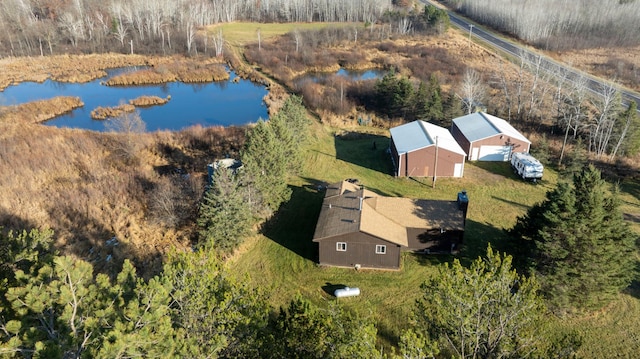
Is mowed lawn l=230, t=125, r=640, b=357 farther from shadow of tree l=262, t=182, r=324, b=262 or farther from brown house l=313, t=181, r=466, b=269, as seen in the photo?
brown house l=313, t=181, r=466, b=269

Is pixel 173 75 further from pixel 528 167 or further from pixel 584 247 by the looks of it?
pixel 584 247

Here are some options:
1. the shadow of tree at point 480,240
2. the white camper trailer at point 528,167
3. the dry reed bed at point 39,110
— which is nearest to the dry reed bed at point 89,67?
the dry reed bed at point 39,110

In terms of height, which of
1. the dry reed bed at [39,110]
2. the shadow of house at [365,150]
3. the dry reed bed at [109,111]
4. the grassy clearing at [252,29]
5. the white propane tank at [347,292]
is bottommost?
the white propane tank at [347,292]

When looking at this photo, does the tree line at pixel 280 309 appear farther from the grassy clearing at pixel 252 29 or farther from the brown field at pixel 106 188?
the grassy clearing at pixel 252 29

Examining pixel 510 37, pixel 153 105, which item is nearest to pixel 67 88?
pixel 153 105

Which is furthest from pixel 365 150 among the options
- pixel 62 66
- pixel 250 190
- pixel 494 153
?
pixel 62 66

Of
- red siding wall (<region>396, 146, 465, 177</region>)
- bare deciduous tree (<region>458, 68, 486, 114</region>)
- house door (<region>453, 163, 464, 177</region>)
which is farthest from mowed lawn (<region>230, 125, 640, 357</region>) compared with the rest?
bare deciduous tree (<region>458, 68, 486, 114</region>)

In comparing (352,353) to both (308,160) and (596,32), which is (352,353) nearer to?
(308,160)
